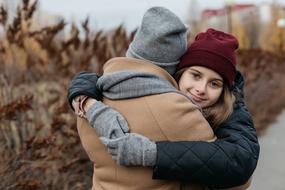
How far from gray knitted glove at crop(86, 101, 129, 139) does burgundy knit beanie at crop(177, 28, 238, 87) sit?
378 millimetres

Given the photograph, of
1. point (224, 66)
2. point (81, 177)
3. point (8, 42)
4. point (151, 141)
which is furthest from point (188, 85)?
point (8, 42)

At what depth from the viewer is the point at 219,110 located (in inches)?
85.2

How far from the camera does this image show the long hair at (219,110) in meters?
2.15

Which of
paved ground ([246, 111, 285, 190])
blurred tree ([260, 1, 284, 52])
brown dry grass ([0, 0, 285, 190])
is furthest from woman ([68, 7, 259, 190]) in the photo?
blurred tree ([260, 1, 284, 52])

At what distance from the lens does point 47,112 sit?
557 centimetres

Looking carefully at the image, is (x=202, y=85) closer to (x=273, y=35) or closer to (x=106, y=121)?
(x=106, y=121)

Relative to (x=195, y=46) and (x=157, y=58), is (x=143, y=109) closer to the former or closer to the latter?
(x=157, y=58)

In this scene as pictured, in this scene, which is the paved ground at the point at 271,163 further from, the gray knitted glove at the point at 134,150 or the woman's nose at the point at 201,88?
the gray knitted glove at the point at 134,150

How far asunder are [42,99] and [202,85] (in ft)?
12.9

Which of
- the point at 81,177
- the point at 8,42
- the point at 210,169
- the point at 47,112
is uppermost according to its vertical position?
the point at 210,169

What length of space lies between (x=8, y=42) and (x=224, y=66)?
359 cm

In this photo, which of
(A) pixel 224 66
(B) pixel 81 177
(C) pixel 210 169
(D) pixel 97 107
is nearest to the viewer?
(C) pixel 210 169

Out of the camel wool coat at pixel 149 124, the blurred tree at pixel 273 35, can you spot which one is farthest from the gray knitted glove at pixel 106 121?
the blurred tree at pixel 273 35

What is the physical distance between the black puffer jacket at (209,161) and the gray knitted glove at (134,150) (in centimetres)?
3
